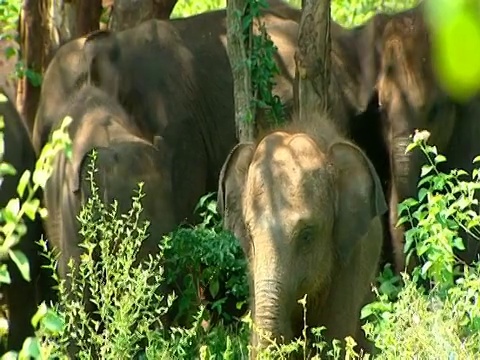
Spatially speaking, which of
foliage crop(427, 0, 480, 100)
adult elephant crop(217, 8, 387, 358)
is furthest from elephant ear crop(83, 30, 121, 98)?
foliage crop(427, 0, 480, 100)

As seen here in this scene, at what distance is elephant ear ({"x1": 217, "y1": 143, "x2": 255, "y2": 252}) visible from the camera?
5180mm

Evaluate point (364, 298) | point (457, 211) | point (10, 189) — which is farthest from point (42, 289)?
point (457, 211)

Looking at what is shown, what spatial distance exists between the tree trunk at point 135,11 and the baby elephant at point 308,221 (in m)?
2.64

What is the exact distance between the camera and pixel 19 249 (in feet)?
21.4

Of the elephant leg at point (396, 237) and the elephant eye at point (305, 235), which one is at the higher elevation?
the elephant eye at point (305, 235)

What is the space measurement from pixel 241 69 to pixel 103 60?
130 cm

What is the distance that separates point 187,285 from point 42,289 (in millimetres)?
1087

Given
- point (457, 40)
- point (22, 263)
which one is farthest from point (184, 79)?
point (457, 40)

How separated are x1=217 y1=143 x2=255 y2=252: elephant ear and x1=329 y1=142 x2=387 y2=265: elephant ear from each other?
376 millimetres

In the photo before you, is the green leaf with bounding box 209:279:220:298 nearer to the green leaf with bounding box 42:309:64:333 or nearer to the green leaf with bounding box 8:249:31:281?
the green leaf with bounding box 42:309:64:333

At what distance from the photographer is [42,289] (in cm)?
672

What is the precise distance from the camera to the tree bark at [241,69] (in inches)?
240

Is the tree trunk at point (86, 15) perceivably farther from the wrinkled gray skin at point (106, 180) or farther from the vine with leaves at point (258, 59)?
the vine with leaves at point (258, 59)

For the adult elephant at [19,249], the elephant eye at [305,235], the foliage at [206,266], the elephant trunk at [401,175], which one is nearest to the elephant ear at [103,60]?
the adult elephant at [19,249]
